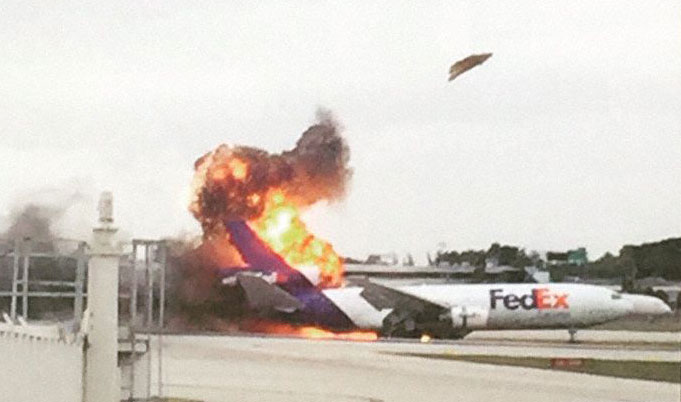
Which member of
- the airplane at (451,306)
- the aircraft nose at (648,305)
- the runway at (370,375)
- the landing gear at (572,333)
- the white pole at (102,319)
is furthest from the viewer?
the aircraft nose at (648,305)

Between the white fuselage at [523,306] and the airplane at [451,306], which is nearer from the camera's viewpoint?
the airplane at [451,306]

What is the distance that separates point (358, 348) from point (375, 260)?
4919 mm

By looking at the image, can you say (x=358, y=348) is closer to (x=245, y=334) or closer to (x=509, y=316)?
(x=245, y=334)

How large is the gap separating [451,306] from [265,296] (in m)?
10.2

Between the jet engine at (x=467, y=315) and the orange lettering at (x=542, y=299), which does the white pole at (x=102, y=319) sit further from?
the orange lettering at (x=542, y=299)

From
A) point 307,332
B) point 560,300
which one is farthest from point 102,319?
point 560,300

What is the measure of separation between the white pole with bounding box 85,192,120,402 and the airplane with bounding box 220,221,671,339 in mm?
31809

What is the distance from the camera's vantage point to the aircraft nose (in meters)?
58.3

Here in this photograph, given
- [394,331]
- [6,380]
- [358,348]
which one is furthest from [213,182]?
[6,380]

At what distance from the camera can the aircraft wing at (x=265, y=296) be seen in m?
50.6

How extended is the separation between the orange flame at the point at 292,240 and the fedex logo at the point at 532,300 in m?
7.56

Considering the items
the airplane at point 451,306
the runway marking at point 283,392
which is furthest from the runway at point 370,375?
the airplane at point 451,306

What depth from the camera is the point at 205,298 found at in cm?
4847

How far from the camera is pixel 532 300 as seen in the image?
5788 centimetres
